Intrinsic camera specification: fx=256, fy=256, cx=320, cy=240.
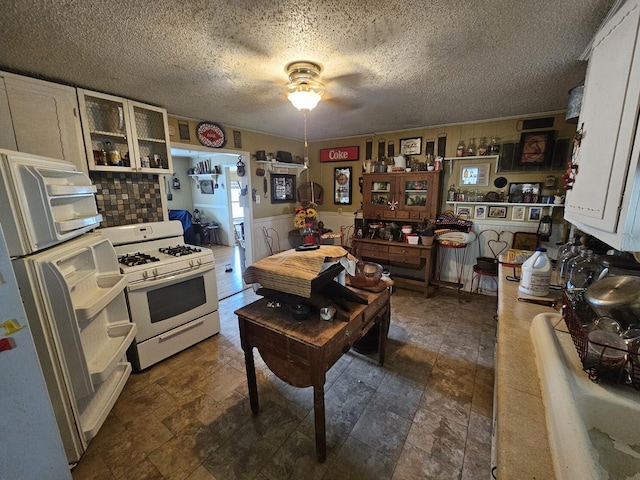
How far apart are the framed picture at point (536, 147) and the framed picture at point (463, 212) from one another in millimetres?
795

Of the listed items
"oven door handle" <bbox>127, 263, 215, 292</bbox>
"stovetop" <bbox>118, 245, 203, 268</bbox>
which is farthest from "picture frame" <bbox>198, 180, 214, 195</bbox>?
"oven door handle" <bbox>127, 263, 215, 292</bbox>

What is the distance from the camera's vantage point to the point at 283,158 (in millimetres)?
4266

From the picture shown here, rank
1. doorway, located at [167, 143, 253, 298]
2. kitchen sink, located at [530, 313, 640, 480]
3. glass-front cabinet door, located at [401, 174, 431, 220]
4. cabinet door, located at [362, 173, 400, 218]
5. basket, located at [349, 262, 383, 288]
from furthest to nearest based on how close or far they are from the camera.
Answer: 1. doorway, located at [167, 143, 253, 298]
2. cabinet door, located at [362, 173, 400, 218]
3. glass-front cabinet door, located at [401, 174, 431, 220]
4. basket, located at [349, 262, 383, 288]
5. kitchen sink, located at [530, 313, 640, 480]

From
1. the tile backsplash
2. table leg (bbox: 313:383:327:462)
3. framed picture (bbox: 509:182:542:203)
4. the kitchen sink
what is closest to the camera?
the kitchen sink

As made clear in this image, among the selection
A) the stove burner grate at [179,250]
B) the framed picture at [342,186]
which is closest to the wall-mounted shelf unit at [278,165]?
the framed picture at [342,186]

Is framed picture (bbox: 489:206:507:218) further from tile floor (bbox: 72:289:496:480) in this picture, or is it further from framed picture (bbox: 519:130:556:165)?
tile floor (bbox: 72:289:496:480)

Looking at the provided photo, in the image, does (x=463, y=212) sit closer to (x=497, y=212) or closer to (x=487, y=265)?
(x=497, y=212)

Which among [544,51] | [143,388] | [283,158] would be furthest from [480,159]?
[143,388]

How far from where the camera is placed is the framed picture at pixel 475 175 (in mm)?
3381

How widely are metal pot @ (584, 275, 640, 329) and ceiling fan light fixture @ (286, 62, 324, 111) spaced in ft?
6.40

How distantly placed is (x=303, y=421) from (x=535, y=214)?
3.48 metres

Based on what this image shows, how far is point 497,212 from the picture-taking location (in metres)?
3.38

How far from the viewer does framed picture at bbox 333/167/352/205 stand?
454 cm

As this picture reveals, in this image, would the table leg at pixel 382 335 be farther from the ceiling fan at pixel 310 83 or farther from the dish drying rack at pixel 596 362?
the ceiling fan at pixel 310 83
